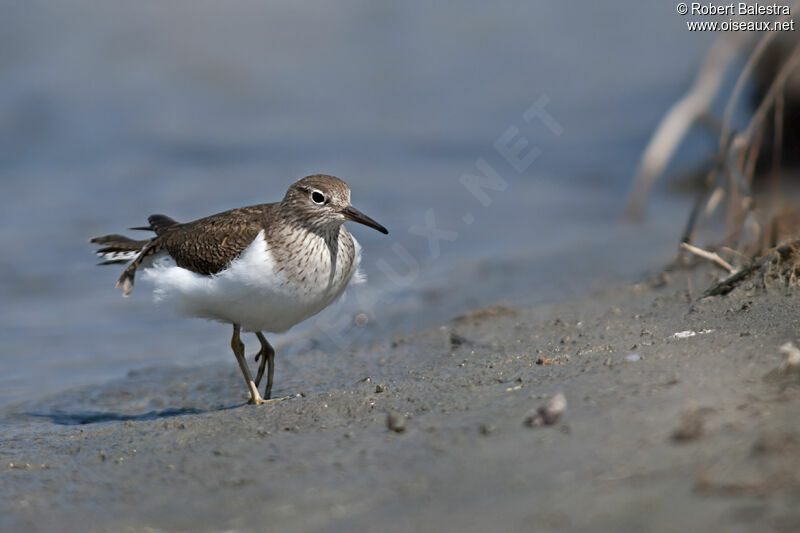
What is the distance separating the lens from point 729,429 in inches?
141

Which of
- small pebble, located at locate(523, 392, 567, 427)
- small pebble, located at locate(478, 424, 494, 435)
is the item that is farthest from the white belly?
small pebble, located at locate(523, 392, 567, 427)

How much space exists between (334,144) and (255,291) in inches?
373

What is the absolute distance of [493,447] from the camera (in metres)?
3.99

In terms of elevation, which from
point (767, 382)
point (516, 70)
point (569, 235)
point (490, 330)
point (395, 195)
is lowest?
point (767, 382)

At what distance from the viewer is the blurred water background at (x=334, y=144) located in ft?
31.0

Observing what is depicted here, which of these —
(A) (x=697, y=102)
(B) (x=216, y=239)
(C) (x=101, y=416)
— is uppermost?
(A) (x=697, y=102)

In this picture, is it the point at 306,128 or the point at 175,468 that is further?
the point at 306,128

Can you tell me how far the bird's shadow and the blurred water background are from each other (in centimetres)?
82

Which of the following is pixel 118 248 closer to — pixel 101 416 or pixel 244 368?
pixel 101 416

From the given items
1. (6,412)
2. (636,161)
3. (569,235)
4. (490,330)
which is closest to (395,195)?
(569,235)

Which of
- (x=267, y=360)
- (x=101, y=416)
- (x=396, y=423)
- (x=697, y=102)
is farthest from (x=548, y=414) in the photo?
(x=697, y=102)

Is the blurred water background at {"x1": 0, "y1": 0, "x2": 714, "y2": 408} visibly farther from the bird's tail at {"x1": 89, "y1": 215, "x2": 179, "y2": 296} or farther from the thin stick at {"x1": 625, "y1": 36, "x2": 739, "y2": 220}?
A: the thin stick at {"x1": 625, "y1": 36, "x2": 739, "y2": 220}

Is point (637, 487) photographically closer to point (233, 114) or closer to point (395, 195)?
point (395, 195)

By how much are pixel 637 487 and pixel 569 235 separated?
8.51 m
